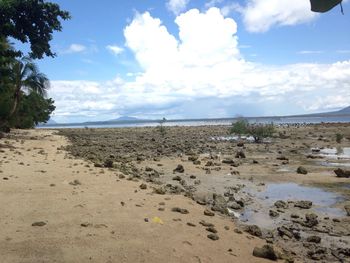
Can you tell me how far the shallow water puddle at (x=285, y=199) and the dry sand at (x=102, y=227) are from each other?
1067mm

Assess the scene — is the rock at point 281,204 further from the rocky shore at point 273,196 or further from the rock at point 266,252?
the rock at point 266,252

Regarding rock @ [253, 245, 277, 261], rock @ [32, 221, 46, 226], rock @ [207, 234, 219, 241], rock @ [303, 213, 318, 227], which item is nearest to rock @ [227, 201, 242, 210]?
rock @ [303, 213, 318, 227]

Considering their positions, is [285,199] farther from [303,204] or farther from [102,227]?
[102,227]

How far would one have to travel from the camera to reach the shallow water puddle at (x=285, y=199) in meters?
9.16

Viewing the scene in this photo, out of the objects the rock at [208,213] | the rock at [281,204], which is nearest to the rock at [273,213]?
the rock at [281,204]

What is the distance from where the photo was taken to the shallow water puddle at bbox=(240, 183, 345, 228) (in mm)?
9163

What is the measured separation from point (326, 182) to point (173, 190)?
5371 millimetres

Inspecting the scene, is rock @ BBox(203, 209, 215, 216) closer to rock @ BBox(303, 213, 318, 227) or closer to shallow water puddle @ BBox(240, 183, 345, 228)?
shallow water puddle @ BBox(240, 183, 345, 228)

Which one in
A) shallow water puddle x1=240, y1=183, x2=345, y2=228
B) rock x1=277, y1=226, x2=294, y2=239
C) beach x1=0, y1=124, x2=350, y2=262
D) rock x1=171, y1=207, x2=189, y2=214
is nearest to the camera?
beach x1=0, y1=124, x2=350, y2=262

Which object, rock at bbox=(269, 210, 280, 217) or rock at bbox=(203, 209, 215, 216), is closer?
rock at bbox=(203, 209, 215, 216)

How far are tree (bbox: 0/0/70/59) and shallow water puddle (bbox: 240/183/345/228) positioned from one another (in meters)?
13.4

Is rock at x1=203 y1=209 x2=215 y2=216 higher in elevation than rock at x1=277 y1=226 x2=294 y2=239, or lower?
higher

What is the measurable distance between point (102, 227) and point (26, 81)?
88.3 feet

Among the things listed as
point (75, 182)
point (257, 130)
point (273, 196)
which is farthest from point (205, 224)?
point (257, 130)
